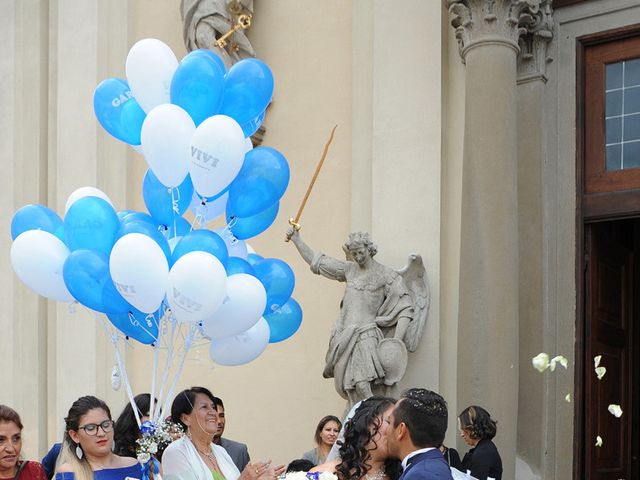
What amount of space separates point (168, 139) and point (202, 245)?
0.66 meters

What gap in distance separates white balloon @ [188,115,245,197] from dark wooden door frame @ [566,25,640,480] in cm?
406

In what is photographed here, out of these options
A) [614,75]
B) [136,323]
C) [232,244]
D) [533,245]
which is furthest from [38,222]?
[614,75]

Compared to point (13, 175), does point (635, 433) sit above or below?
below

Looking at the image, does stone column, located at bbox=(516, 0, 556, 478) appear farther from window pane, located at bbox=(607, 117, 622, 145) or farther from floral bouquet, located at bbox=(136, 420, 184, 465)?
floral bouquet, located at bbox=(136, 420, 184, 465)

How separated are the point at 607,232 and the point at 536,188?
864mm

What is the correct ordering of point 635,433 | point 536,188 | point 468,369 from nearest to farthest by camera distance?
point 468,369 < point 536,188 < point 635,433

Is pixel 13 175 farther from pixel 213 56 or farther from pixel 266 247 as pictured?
pixel 213 56

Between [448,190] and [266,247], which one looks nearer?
[448,190]

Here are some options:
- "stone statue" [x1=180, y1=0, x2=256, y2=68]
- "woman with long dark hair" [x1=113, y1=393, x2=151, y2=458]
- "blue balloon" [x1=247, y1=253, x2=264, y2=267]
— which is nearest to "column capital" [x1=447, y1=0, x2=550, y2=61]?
"stone statue" [x1=180, y1=0, x2=256, y2=68]

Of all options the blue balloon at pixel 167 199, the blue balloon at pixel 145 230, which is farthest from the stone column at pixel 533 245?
the blue balloon at pixel 145 230

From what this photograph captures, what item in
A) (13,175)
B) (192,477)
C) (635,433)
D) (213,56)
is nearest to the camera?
(192,477)

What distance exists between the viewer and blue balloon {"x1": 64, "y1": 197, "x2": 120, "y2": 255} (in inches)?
269

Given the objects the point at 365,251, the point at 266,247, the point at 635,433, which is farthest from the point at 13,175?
the point at 635,433

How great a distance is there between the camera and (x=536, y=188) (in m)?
10.1
